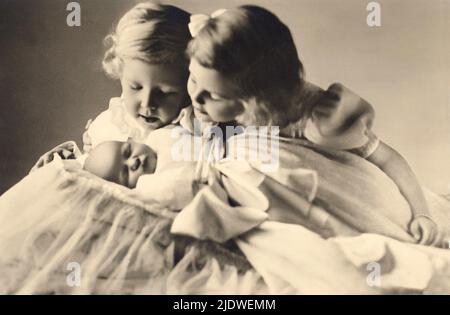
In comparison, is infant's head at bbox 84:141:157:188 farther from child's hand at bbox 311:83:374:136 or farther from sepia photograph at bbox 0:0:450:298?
child's hand at bbox 311:83:374:136

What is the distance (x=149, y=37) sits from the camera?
11.8 ft

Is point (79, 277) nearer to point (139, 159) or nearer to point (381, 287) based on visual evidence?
point (139, 159)

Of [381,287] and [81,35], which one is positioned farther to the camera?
[81,35]

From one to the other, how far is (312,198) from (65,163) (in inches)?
58.2

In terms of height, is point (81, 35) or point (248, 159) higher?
point (81, 35)

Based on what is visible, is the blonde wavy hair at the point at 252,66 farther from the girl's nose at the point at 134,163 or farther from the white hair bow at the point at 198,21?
the girl's nose at the point at 134,163

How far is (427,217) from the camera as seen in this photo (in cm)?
355

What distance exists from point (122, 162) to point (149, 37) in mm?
764

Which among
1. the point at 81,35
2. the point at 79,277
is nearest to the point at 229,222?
the point at 79,277

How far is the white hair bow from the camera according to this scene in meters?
3.59

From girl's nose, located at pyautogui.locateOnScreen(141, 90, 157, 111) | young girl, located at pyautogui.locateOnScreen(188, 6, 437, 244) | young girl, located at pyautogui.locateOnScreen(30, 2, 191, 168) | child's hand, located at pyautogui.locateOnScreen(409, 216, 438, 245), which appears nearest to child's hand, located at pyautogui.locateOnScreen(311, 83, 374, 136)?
young girl, located at pyautogui.locateOnScreen(188, 6, 437, 244)

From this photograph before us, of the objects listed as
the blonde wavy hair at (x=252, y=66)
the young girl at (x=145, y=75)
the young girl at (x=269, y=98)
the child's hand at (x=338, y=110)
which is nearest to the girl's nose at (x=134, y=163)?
the young girl at (x=145, y=75)

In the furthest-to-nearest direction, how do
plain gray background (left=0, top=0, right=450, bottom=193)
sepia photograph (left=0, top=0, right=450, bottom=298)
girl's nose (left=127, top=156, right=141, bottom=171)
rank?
plain gray background (left=0, top=0, right=450, bottom=193) → girl's nose (left=127, top=156, right=141, bottom=171) → sepia photograph (left=0, top=0, right=450, bottom=298)

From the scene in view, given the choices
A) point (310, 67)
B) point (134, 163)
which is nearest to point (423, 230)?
point (310, 67)
